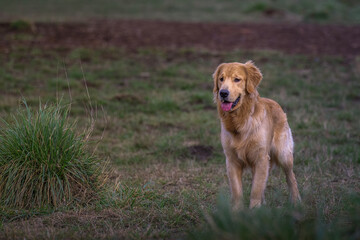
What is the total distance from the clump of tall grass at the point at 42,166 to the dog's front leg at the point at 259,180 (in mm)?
1777

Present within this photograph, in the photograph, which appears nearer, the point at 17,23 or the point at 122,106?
the point at 122,106

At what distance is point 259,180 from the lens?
5.31 metres

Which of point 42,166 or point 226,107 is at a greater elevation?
point 226,107

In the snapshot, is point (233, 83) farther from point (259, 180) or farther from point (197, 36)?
point (197, 36)

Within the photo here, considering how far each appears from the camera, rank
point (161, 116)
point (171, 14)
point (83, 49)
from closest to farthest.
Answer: point (161, 116), point (83, 49), point (171, 14)

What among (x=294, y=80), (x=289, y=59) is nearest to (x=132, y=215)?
(x=294, y=80)

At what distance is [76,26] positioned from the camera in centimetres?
1730

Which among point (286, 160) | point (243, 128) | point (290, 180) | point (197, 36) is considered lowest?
point (290, 180)

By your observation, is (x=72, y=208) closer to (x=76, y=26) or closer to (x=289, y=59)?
(x=289, y=59)

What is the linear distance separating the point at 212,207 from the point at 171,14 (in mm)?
17941

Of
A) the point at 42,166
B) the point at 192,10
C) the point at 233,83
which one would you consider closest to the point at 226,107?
the point at 233,83

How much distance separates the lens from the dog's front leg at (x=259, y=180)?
5.28 metres

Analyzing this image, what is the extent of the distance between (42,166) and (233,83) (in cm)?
228

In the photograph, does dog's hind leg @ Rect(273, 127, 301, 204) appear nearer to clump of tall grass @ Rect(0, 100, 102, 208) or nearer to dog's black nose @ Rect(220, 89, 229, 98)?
dog's black nose @ Rect(220, 89, 229, 98)
